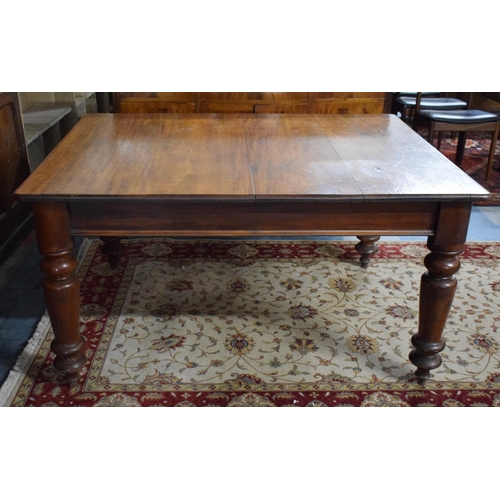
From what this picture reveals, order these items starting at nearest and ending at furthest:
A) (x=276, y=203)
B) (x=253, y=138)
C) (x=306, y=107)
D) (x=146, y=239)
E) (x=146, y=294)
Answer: (x=276, y=203) → (x=253, y=138) → (x=146, y=294) → (x=146, y=239) → (x=306, y=107)

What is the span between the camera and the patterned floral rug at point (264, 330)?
215 centimetres

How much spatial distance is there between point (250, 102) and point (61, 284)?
6.55 feet

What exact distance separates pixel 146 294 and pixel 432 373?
1355 mm

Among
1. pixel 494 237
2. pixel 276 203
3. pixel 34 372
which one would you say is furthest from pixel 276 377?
pixel 494 237

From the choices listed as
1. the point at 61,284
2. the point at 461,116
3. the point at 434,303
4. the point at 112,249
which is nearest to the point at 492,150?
the point at 461,116

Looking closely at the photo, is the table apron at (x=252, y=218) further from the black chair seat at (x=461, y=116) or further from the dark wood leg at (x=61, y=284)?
the black chair seat at (x=461, y=116)

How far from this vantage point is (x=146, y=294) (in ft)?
9.16

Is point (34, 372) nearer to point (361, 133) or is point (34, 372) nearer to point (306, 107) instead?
point (361, 133)

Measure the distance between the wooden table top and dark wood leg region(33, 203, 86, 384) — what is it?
0.09 meters

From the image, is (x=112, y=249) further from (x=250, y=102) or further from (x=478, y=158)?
(x=478, y=158)

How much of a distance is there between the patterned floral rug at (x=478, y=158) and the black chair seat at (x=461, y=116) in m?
0.44

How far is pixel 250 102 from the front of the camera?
3.58 metres

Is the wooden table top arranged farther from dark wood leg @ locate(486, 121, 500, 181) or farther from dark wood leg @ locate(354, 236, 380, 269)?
dark wood leg @ locate(486, 121, 500, 181)

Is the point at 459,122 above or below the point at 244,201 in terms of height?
below
